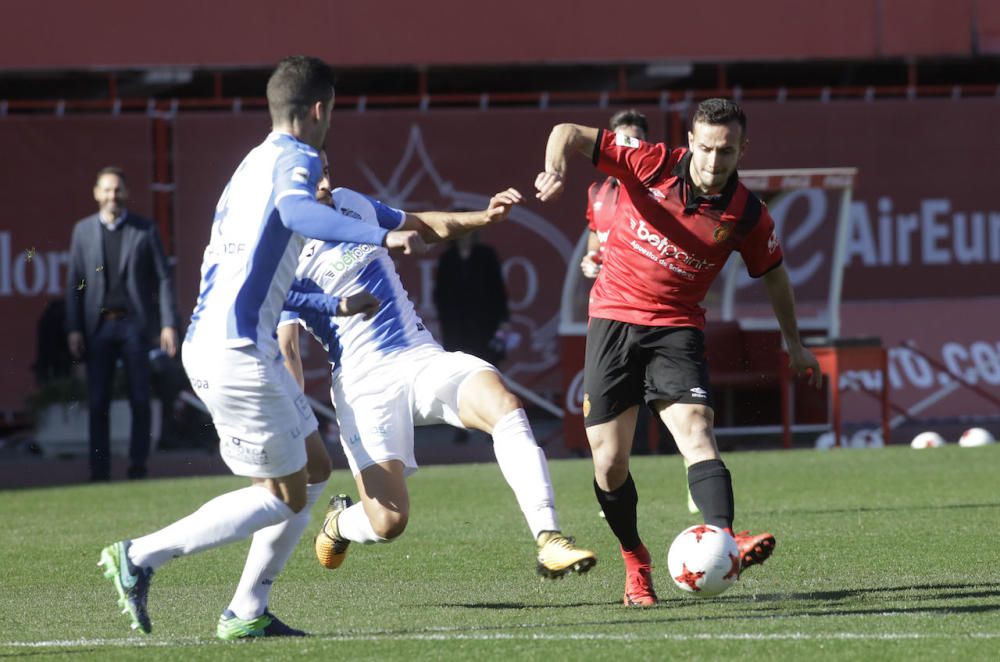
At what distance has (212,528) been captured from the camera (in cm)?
575

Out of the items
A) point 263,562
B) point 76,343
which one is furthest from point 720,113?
point 76,343

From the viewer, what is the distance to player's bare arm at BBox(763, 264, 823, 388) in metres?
6.86

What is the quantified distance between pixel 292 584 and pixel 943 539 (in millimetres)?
3387

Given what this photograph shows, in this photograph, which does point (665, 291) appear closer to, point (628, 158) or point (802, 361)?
point (628, 158)

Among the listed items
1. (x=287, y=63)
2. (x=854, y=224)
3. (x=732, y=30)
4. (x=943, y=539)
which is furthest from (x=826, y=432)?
(x=287, y=63)

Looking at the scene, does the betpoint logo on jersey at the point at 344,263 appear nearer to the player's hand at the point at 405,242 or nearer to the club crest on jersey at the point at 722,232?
the club crest on jersey at the point at 722,232

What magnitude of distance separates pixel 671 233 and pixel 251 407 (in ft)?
6.56

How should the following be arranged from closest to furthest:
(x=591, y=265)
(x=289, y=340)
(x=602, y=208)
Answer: (x=289, y=340), (x=591, y=265), (x=602, y=208)

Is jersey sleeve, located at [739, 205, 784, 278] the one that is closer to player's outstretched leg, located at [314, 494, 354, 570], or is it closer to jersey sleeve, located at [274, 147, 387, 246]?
jersey sleeve, located at [274, 147, 387, 246]

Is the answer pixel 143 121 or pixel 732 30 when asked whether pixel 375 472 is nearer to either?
pixel 143 121

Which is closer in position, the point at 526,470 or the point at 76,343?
the point at 526,470

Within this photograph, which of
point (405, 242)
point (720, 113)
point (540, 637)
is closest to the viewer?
point (405, 242)

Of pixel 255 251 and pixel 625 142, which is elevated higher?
pixel 625 142

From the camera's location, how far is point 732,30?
1989cm
